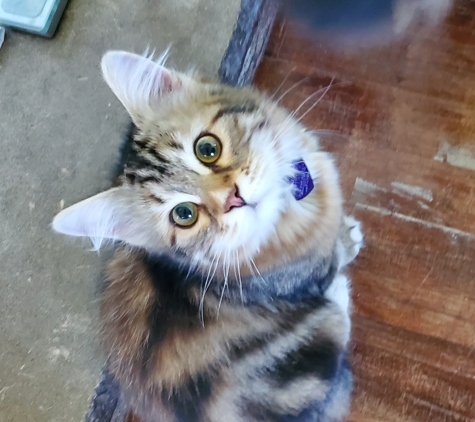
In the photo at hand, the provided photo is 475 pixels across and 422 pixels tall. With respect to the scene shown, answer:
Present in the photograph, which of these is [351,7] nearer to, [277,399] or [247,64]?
[247,64]

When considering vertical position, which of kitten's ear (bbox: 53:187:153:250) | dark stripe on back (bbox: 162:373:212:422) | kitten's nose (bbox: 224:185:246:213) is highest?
kitten's nose (bbox: 224:185:246:213)

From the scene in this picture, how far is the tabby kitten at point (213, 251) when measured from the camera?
98 centimetres

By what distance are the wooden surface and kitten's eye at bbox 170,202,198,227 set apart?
69cm

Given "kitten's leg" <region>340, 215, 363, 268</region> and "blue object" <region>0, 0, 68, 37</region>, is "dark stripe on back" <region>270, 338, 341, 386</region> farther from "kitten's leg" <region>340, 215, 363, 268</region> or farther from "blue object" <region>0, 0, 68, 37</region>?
"blue object" <region>0, 0, 68, 37</region>

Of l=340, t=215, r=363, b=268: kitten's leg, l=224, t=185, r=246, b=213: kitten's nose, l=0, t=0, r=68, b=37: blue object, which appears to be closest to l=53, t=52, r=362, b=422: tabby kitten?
l=224, t=185, r=246, b=213: kitten's nose

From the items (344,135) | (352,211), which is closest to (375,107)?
(344,135)

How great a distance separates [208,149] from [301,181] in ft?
0.80

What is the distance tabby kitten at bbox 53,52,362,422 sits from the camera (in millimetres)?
982

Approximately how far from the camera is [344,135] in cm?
158

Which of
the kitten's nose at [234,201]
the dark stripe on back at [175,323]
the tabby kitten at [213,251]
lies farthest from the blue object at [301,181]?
the dark stripe on back at [175,323]

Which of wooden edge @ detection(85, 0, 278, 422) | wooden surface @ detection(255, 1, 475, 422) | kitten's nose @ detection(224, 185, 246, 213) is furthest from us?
wooden edge @ detection(85, 0, 278, 422)

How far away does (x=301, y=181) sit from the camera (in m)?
1.11

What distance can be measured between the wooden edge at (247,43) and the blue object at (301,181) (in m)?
0.60

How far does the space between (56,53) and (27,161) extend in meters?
0.39
